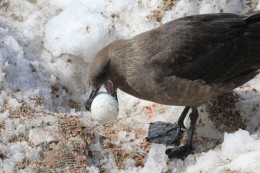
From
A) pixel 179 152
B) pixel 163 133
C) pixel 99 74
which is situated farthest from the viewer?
pixel 163 133

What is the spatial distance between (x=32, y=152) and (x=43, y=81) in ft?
3.20

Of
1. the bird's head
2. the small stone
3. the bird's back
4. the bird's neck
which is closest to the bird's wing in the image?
the bird's back

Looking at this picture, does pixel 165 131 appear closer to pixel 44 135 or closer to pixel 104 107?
pixel 104 107

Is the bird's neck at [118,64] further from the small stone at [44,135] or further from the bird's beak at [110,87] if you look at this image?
the small stone at [44,135]

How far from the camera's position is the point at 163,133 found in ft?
15.2

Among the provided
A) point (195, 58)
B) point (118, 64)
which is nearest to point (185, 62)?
point (195, 58)

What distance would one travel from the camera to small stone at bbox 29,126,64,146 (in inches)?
167

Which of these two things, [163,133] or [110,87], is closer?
[110,87]

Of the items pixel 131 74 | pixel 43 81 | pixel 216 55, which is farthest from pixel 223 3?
pixel 43 81

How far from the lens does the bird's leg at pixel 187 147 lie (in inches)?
174

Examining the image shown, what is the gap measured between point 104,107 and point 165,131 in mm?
638

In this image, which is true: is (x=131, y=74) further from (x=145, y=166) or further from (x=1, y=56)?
(x=1, y=56)

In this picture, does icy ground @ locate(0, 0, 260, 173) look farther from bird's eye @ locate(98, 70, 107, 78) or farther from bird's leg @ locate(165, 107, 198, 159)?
bird's eye @ locate(98, 70, 107, 78)

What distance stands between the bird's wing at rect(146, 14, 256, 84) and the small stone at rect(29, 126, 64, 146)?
2.95ft
